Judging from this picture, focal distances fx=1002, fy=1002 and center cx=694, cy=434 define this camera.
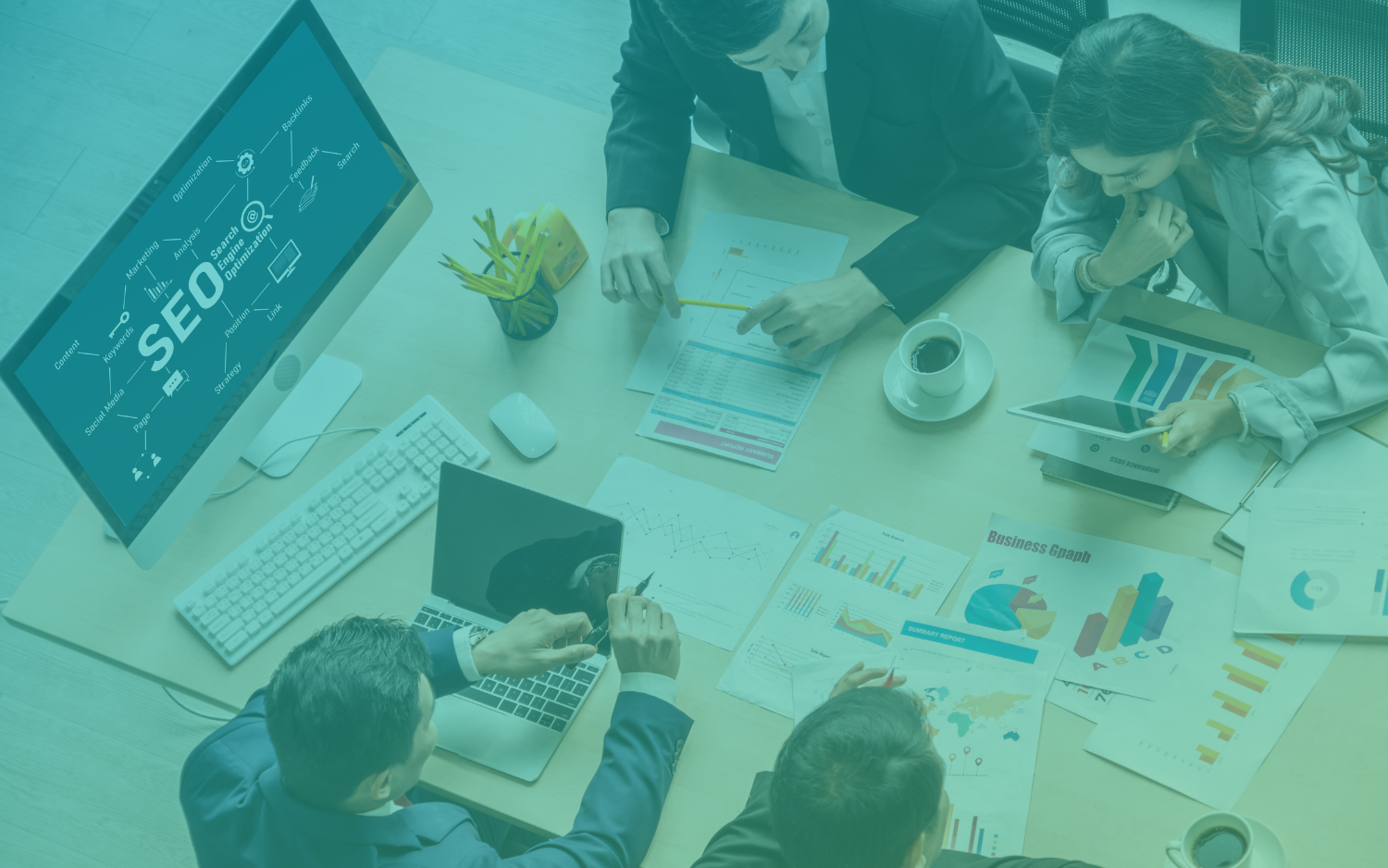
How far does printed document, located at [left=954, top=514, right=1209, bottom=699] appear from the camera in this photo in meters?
1.13

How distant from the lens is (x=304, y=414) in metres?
1.45

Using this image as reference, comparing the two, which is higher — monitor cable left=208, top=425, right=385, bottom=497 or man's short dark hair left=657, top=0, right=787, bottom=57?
man's short dark hair left=657, top=0, right=787, bottom=57

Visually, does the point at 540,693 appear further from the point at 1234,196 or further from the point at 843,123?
the point at 1234,196

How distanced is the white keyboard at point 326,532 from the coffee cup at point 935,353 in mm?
588

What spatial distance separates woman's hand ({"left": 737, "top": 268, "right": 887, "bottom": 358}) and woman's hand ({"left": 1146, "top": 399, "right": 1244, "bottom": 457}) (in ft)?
1.28

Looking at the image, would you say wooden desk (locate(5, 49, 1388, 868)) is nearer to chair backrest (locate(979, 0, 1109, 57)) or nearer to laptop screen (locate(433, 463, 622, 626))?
laptop screen (locate(433, 463, 622, 626))

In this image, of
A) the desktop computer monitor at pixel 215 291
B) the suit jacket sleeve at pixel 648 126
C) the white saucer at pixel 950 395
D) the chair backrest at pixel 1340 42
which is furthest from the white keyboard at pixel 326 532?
the chair backrest at pixel 1340 42

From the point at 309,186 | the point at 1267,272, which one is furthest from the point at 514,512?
the point at 1267,272

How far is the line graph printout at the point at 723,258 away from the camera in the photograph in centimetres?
143

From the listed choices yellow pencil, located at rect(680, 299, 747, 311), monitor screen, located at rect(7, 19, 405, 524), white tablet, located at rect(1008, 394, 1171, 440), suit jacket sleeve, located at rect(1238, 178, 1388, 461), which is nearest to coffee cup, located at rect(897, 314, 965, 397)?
white tablet, located at rect(1008, 394, 1171, 440)

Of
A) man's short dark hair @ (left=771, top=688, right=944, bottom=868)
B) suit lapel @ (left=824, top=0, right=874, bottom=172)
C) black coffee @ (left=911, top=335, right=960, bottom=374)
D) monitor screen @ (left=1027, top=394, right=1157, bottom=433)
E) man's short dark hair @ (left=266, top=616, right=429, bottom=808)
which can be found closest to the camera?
man's short dark hair @ (left=771, top=688, right=944, bottom=868)

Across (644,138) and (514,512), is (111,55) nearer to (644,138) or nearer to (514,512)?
(644,138)

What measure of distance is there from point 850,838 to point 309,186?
3.32ft

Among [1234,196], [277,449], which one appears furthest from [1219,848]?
[277,449]
